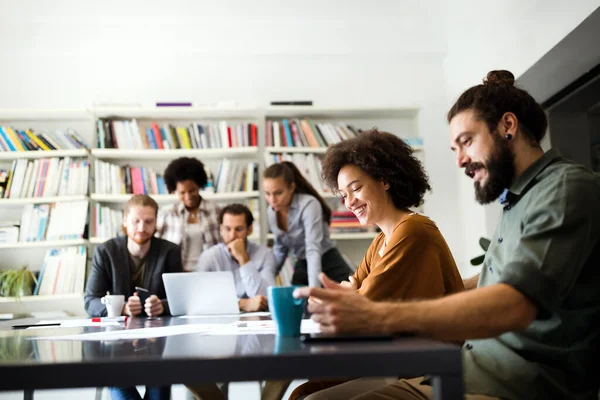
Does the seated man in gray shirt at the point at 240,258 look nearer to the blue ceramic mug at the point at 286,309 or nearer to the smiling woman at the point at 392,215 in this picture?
the smiling woman at the point at 392,215

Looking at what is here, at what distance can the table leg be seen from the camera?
877mm

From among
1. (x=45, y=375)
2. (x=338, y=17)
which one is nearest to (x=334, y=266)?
(x=338, y=17)

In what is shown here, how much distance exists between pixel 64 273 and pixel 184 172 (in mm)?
1372

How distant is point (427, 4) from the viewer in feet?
16.7

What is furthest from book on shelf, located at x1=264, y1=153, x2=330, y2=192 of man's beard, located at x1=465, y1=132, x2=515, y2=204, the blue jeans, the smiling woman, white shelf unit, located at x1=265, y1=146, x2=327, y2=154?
man's beard, located at x1=465, y1=132, x2=515, y2=204

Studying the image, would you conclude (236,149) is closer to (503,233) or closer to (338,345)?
(503,233)

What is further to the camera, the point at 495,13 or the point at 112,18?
the point at 112,18

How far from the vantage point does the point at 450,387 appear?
88cm

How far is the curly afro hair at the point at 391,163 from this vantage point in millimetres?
1858

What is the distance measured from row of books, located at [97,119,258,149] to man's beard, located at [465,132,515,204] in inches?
133

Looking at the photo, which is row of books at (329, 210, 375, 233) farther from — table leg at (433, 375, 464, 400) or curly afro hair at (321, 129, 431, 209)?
table leg at (433, 375, 464, 400)

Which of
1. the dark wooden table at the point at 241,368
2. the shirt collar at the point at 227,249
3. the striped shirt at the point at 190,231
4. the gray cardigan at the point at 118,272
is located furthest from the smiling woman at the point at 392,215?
the striped shirt at the point at 190,231

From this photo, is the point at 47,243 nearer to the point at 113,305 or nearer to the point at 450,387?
the point at 113,305

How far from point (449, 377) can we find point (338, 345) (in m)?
0.19
